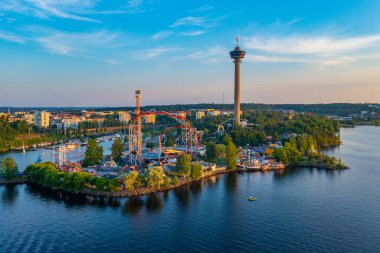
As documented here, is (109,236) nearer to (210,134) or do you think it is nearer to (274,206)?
(274,206)

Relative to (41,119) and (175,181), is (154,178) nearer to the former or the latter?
(175,181)

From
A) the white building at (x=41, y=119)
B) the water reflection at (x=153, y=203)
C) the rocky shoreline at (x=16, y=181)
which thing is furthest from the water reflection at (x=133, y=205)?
the white building at (x=41, y=119)

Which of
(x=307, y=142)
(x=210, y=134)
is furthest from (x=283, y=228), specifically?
(x=210, y=134)

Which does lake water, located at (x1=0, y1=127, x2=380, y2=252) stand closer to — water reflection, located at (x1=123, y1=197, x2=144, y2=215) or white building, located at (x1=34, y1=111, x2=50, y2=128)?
water reflection, located at (x1=123, y1=197, x2=144, y2=215)

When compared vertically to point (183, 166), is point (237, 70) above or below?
above

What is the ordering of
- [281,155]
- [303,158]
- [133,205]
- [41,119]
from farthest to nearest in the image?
1. [41,119]
2. [303,158]
3. [281,155]
4. [133,205]

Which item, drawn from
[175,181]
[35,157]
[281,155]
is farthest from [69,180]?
[281,155]

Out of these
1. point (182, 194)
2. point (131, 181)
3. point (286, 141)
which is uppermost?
point (286, 141)
